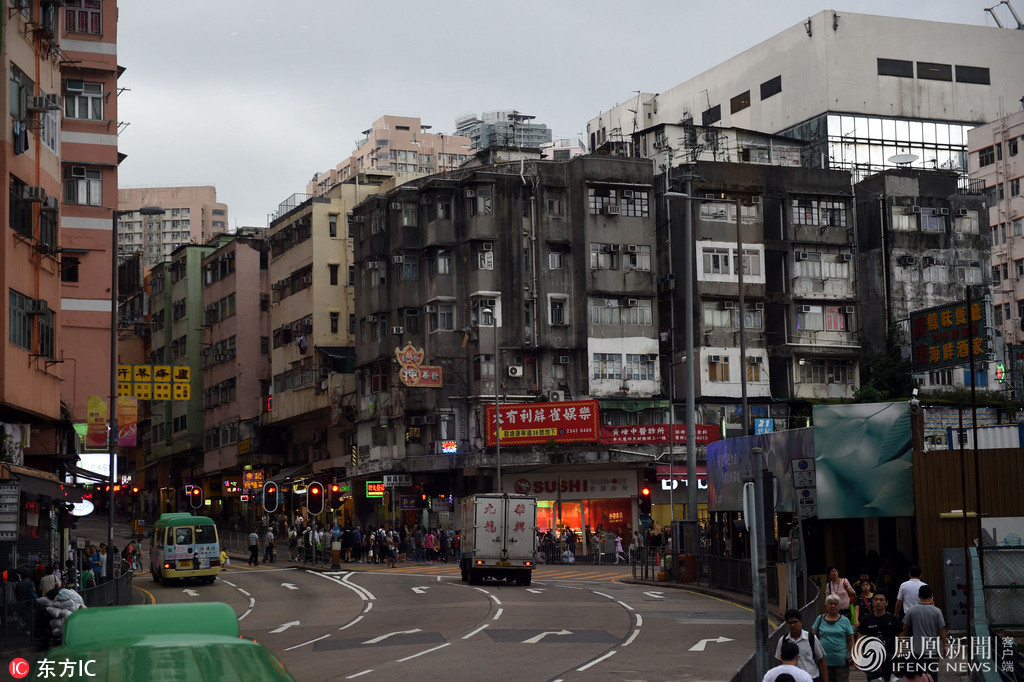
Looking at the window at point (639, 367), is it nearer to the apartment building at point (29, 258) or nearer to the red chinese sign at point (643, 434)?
the red chinese sign at point (643, 434)

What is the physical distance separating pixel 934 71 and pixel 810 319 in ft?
83.6

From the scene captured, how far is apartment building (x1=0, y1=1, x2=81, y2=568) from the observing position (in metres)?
30.3

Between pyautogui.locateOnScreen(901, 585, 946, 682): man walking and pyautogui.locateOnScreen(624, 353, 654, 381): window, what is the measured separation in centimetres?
5090

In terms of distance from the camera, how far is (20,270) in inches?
1233

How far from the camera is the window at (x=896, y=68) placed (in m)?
83.1

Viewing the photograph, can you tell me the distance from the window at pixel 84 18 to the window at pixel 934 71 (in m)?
54.3

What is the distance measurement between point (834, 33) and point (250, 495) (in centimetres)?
4468

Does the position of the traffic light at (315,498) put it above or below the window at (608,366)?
below

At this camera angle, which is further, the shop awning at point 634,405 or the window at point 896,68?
the window at point 896,68

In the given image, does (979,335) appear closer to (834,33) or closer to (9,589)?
(834,33)

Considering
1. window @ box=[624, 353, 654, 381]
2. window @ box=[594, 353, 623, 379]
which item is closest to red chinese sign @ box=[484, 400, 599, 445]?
window @ box=[594, 353, 623, 379]

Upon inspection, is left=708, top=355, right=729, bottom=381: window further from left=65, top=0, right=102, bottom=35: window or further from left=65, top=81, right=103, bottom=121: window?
left=65, top=0, right=102, bottom=35: window

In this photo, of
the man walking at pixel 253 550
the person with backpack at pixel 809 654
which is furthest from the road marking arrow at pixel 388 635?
the man walking at pixel 253 550

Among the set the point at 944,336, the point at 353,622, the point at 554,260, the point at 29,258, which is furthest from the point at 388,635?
the point at 554,260
